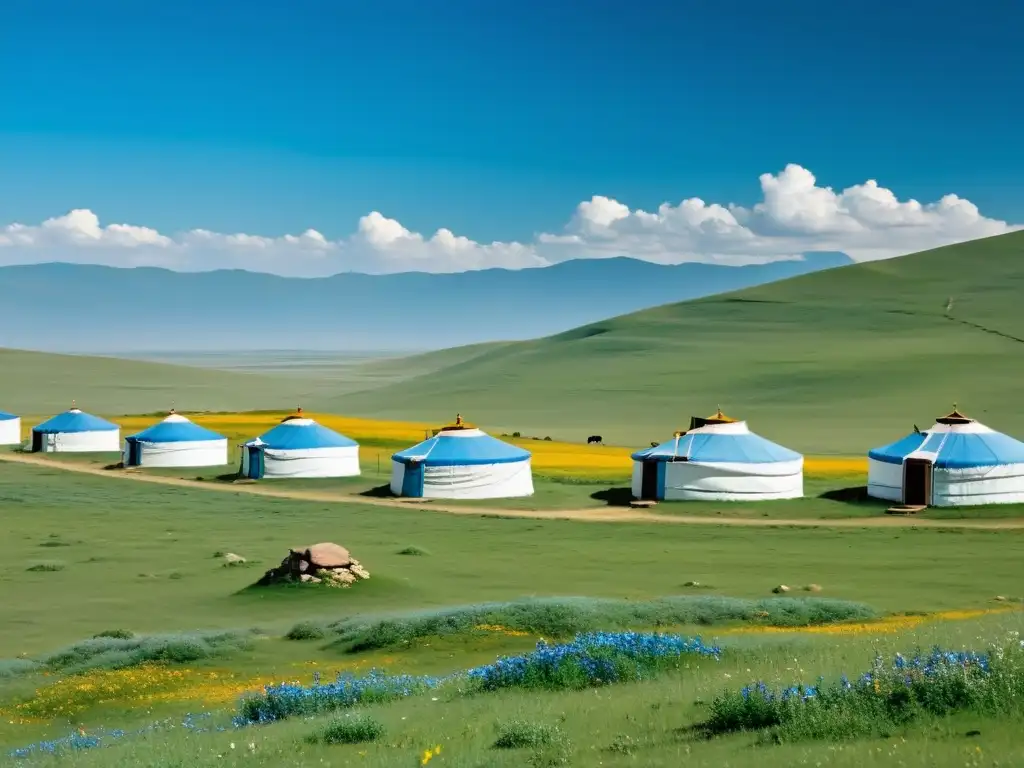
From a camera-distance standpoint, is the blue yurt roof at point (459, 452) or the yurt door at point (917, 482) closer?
the yurt door at point (917, 482)

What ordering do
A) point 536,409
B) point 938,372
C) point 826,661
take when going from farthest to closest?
point 536,409 < point 938,372 < point 826,661

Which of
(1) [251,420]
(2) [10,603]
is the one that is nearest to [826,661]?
(2) [10,603]

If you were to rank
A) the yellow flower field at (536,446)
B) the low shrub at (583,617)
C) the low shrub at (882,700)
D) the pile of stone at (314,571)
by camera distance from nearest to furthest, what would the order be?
the low shrub at (882,700)
the low shrub at (583,617)
the pile of stone at (314,571)
the yellow flower field at (536,446)

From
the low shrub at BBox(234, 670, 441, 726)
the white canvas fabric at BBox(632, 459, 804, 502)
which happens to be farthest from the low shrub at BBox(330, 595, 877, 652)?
the white canvas fabric at BBox(632, 459, 804, 502)

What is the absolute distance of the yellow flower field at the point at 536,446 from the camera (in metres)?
53.0

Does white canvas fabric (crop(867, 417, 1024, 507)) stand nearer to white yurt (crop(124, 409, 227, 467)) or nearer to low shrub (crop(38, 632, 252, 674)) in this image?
low shrub (crop(38, 632, 252, 674))

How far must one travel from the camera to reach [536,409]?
123250 mm

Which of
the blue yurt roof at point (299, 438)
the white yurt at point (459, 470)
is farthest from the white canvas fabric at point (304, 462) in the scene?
the white yurt at point (459, 470)

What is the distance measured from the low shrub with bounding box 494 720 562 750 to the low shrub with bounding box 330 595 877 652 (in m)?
9.89

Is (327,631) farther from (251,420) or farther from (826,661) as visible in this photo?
(251,420)

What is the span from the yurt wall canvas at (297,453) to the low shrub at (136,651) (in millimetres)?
31281

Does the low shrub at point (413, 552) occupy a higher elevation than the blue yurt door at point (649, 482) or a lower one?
lower

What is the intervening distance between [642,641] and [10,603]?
15.7 m

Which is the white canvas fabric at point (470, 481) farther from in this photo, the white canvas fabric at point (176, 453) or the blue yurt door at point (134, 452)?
the blue yurt door at point (134, 452)
